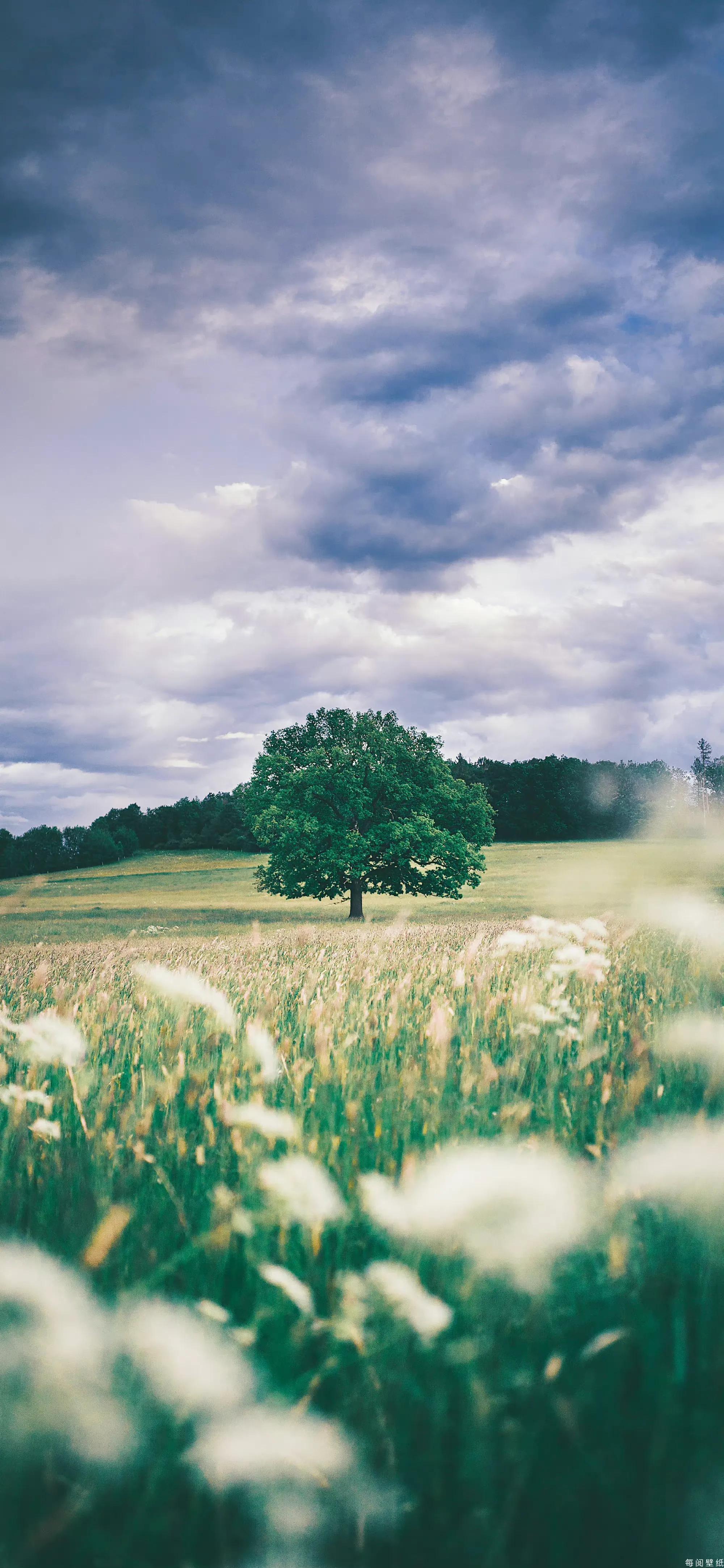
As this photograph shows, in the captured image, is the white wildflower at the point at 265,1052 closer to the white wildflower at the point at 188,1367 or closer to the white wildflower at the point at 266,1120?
the white wildflower at the point at 266,1120

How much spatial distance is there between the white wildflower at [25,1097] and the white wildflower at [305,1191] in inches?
35.1

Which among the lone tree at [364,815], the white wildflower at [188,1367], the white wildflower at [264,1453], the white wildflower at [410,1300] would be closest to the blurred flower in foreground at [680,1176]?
the white wildflower at [410,1300]

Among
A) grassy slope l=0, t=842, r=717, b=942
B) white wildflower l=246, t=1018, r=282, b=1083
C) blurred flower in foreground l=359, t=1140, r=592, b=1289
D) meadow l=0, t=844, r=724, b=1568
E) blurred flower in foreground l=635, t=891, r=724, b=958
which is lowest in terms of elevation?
grassy slope l=0, t=842, r=717, b=942

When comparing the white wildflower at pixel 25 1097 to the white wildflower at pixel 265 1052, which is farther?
the white wildflower at pixel 265 1052

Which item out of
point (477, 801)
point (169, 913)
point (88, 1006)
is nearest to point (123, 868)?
point (169, 913)

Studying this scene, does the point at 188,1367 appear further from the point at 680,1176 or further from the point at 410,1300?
the point at 680,1176

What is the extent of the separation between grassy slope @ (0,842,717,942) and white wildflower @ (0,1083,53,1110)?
832mm

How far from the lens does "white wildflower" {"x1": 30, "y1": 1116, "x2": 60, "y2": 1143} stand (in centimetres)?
232

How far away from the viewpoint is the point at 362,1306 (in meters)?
1.69

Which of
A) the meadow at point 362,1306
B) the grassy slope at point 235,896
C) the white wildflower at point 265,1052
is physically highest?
the white wildflower at point 265,1052

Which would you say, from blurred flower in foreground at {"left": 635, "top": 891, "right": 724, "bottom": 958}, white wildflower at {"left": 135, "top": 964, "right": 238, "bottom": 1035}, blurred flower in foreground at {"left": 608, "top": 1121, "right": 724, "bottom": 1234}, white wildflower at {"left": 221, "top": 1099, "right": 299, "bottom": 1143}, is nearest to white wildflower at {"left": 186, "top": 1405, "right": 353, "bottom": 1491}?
white wildflower at {"left": 221, "top": 1099, "right": 299, "bottom": 1143}

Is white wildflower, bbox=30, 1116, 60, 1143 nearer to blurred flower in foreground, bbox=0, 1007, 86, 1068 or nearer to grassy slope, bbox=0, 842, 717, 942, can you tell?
blurred flower in foreground, bbox=0, 1007, 86, 1068

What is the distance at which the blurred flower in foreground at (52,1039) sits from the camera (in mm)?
2656

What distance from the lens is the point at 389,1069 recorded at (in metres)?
3.31
